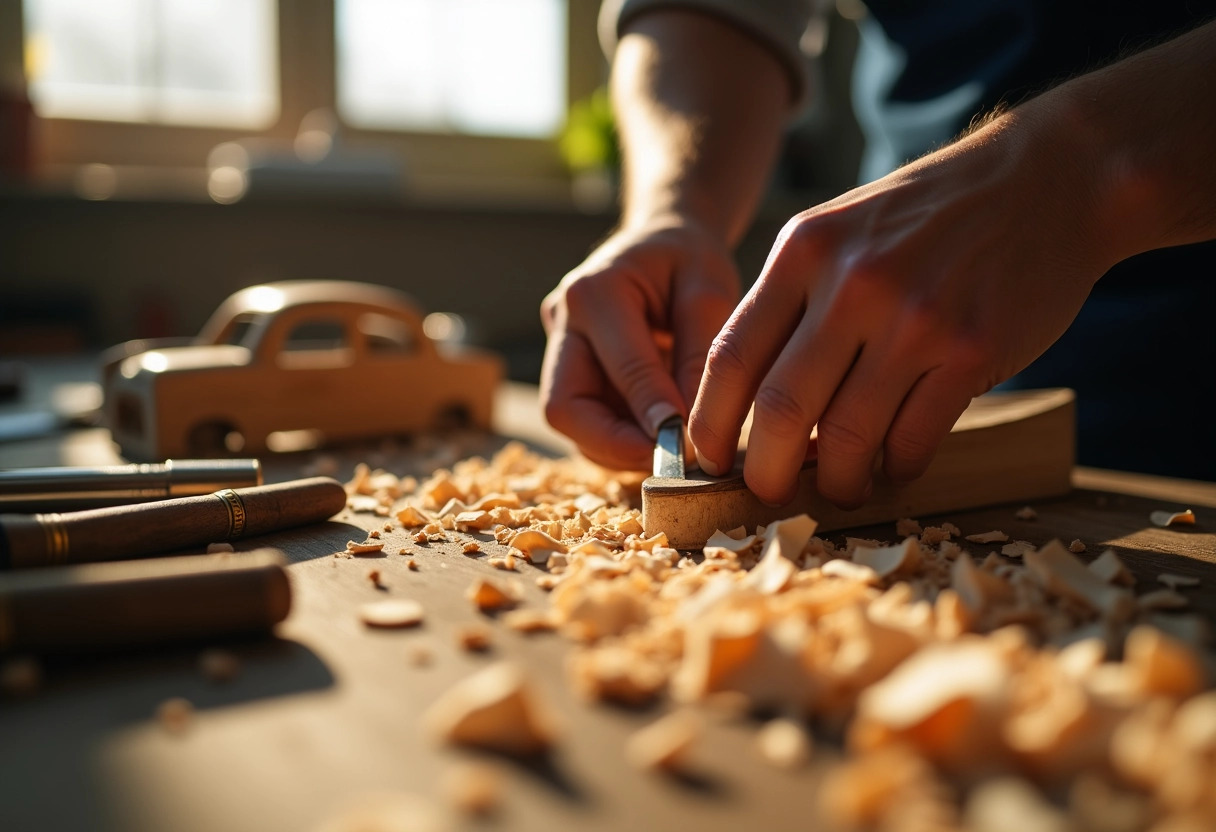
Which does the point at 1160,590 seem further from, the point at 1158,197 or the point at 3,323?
the point at 3,323

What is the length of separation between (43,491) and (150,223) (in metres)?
2.44

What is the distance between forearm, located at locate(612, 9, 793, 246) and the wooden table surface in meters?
0.85

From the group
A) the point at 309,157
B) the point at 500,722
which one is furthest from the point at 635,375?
the point at 309,157

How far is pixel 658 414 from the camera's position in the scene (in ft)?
3.28

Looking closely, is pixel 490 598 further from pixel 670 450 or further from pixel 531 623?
pixel 670 450

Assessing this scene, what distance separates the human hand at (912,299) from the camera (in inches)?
30.9

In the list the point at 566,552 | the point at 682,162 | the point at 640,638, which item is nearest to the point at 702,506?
the point at 566,552

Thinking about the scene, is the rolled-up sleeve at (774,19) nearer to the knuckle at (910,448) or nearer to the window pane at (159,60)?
the knuckle at (910,448)

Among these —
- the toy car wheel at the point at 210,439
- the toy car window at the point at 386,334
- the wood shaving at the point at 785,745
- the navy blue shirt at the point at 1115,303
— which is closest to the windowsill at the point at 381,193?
the toy car window at the point at 386,334

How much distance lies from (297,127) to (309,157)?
43 cm

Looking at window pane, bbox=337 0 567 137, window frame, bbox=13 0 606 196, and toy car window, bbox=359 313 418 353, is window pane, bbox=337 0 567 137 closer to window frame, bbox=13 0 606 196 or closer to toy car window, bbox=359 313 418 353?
window frame, bbox=13 0 606 196

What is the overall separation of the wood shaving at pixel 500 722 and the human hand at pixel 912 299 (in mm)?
403

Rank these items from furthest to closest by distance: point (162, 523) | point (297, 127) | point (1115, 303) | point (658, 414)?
point (297, 127) < point (1115, 303) < point (658, 414) < point (162, 523)

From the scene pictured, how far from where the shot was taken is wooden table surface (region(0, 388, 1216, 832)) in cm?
41
